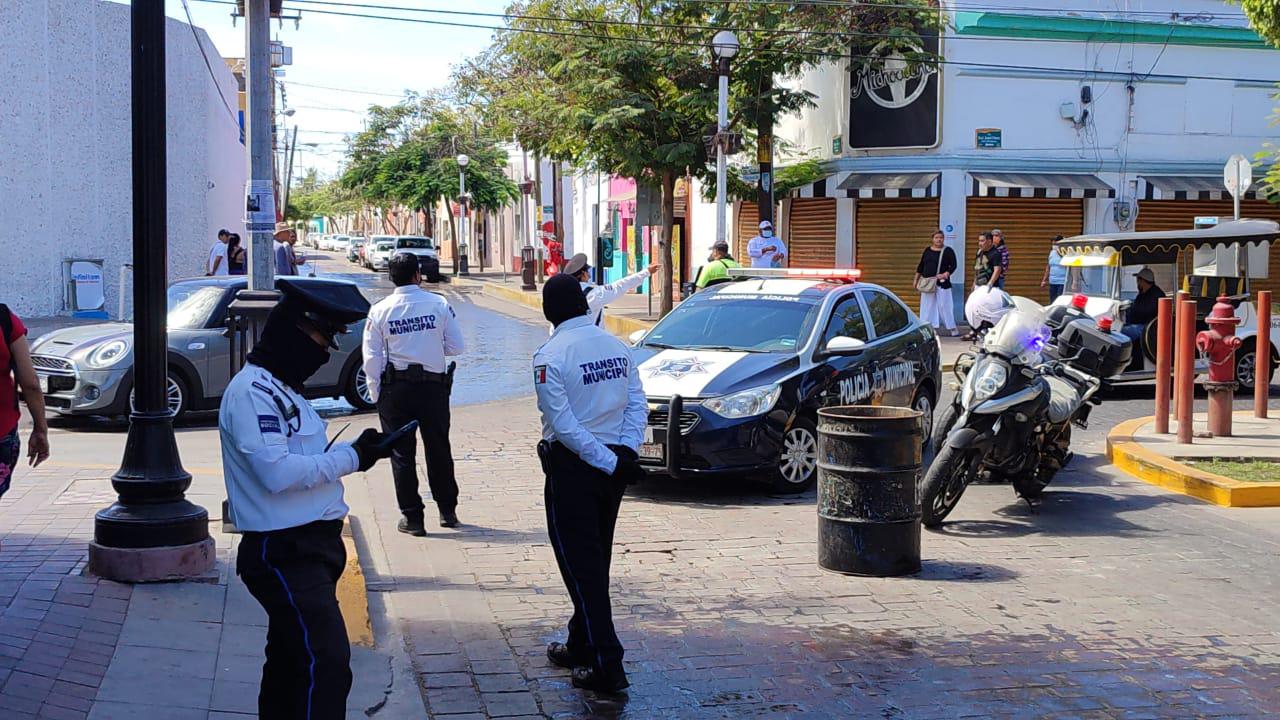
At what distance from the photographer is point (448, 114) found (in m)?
61.5

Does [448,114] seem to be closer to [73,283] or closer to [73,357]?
[73,283]

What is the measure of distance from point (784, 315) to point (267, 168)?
4761 millimetres

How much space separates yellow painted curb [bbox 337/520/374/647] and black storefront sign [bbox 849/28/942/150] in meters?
19.5

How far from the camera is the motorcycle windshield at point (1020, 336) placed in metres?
8.70

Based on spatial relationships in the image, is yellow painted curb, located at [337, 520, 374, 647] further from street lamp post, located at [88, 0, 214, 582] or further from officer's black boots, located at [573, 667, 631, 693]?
officer's black boots, located at [573, 667, 631, 693]

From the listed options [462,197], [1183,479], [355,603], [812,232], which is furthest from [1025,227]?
[462,197]

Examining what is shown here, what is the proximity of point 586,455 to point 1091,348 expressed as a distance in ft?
18.5

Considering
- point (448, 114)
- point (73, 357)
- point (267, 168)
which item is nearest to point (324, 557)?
point (267, 168)

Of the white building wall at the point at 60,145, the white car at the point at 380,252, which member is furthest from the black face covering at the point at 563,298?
the white car at the point at 380,252

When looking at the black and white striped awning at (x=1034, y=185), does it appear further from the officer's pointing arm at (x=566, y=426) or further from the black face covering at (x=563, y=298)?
the officer's pointing arm at (x=566, y=426)

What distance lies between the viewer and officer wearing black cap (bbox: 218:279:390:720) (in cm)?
402

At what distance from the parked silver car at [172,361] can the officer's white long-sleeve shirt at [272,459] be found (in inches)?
324

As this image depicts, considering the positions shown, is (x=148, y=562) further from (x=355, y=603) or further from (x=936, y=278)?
(x=936, y=278)

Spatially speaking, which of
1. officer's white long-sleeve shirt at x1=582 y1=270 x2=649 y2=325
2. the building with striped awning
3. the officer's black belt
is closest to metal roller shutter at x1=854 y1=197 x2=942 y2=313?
the building with striped awning
